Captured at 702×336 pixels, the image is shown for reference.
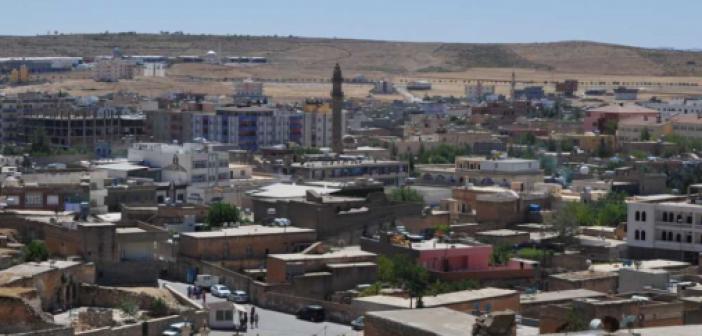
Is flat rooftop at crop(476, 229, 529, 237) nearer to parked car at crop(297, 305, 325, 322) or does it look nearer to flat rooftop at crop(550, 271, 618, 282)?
flat rooftop at crop(550, 271, 618, 282)

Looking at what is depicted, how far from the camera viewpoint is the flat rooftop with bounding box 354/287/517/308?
2759 cm

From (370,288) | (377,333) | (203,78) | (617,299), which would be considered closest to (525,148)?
(370,288)

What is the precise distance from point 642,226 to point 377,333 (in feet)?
75.6

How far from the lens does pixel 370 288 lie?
30.1 m

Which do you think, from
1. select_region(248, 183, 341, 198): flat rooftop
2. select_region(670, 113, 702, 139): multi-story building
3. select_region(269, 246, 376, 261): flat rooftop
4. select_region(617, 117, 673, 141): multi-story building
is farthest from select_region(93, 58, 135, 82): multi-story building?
select_region(269, 246, 376, 261): flat rooftop

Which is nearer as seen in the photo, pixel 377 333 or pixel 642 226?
pixel 377 333

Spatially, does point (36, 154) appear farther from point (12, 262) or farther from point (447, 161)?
point (12, 262)

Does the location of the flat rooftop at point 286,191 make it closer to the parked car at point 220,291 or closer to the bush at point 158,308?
the parked car at point 220,291

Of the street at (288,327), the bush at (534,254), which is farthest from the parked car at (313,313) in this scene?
the bush at (534,254)

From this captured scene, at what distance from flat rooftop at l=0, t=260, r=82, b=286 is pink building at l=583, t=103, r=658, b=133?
182ft

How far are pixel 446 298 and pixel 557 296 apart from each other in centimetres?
201

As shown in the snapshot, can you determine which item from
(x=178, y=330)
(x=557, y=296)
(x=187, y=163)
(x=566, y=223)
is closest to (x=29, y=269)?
(x=178, y=330)

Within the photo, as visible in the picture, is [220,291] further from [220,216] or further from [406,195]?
[406,195]

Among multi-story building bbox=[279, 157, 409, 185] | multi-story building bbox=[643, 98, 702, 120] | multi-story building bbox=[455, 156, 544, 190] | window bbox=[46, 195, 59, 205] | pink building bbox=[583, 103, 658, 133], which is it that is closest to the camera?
window bbox=[46, 195, 59, 205]
